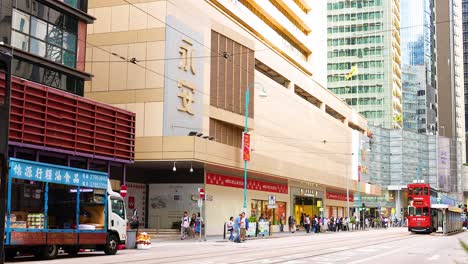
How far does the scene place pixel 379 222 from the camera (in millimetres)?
91938

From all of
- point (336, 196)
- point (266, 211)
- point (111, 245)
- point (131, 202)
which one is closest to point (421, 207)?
point (266, 211)

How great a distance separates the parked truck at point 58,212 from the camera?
67.4 feet

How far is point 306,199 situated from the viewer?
70.9m

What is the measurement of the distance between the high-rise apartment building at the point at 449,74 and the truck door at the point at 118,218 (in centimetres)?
14621

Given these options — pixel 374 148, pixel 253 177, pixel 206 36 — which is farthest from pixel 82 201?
pixel 374 148

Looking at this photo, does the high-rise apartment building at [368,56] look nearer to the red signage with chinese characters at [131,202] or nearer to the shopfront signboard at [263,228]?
the shopfront signboard at [263,228]

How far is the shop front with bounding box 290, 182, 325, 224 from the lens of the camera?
66412 mm

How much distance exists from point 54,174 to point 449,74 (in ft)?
520

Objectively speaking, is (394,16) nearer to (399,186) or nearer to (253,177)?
(399,186)

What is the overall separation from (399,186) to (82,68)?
103 metres

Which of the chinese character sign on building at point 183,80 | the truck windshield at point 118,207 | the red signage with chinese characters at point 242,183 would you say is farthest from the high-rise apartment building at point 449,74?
the truck windshield at point 118,207

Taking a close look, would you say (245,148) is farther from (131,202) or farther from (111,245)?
(111,245)

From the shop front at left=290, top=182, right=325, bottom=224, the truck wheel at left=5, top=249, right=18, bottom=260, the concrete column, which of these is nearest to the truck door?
the truck wheel at left=5, top=249, right=18, bottom=260

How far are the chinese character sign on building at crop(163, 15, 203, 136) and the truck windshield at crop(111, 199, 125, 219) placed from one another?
1380 cm
